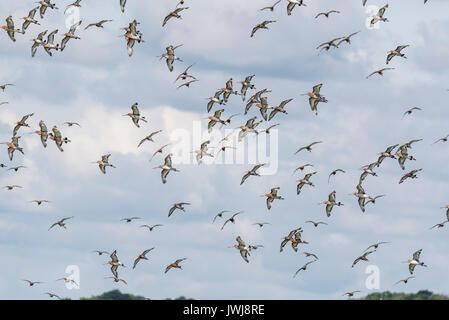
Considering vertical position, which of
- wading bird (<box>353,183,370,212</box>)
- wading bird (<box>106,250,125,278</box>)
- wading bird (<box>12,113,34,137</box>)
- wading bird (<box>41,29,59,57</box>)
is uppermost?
wading bird (<box>41,29,59,57</box>)

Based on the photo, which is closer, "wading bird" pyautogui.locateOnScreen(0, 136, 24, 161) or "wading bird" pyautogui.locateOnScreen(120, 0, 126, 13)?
"wading bird" pyautogui.locateOnScreen(120, 0, 126, 13)

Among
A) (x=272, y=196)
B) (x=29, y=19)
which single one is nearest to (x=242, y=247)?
(x=272, y=196)

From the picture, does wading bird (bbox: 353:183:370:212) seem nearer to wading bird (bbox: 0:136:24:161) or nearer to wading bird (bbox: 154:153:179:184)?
wading bird (bbox: 154:153:179:184)

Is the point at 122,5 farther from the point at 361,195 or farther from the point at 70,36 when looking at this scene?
the point at 361,195

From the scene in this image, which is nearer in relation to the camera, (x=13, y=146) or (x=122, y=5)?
(x=122, y=5)

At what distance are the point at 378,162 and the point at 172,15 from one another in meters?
29.7

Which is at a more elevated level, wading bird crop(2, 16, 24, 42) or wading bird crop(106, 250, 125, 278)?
wading bird crop(2, 16, 24, 42)

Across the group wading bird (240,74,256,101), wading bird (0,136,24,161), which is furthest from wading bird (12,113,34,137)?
wading bird (240,74,256,101)

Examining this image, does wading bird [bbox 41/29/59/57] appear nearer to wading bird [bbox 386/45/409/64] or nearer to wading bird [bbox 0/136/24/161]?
wading bird [bbox 0/136/24/161]

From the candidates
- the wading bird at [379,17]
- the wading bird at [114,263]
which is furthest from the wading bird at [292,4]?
the wading bird at [114,263]
